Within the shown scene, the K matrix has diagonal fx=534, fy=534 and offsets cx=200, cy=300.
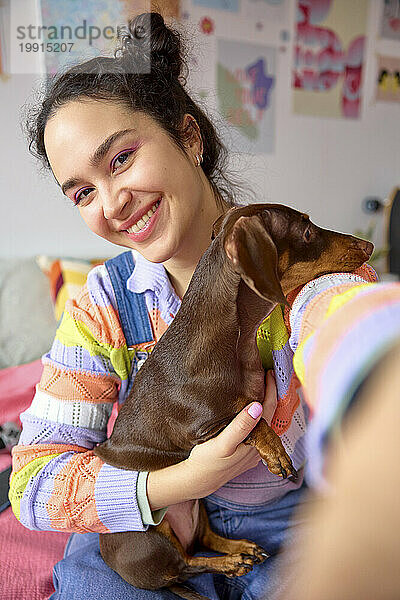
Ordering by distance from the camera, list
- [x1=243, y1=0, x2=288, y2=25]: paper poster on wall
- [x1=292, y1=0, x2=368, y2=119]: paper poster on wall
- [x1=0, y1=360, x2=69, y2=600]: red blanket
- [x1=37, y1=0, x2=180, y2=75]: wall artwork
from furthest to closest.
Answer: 1. [x1=292, y1=0, x2=368, y2=119]: paper poster on wall
2. [x1=243, y1=0, x2=288, y2=25]: paper poster on wall
3. [x1=37, y1=0, x2=180, y2=75]: wall artwork
4. [x1=0, y1=360, x2=69, y2=600]: red blanket

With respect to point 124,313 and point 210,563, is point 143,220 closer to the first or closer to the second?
point 124,313

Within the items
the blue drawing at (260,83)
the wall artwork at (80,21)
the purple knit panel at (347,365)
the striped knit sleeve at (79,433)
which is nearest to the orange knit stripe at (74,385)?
the striped knit sleeve at (79,433)

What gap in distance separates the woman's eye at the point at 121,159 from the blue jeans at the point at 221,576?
61cm

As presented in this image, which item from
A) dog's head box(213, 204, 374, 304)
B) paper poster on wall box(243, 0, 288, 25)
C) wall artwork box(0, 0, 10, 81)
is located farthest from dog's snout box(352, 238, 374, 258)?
paper poster on wall box(243, 0, 288, 25)

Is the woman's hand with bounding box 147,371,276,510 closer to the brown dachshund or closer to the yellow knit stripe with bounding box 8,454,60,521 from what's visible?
the brown dachshund

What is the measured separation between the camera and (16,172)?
1818 mm

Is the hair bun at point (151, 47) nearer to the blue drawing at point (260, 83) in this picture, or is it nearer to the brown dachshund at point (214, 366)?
the brown dachshund at point (214, 366)

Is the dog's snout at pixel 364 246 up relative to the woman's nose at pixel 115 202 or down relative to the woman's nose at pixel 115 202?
down

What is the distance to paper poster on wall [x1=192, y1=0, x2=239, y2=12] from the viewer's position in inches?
84.2

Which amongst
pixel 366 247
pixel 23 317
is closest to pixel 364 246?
pixel 366 247

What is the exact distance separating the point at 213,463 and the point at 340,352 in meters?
0.47

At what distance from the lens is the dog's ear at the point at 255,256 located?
607mm

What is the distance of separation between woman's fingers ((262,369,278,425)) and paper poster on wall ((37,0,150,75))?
835 millimetres

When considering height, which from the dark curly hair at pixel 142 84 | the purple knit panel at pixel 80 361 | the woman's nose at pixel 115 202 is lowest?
the purple knit panel at pixel 80 361
